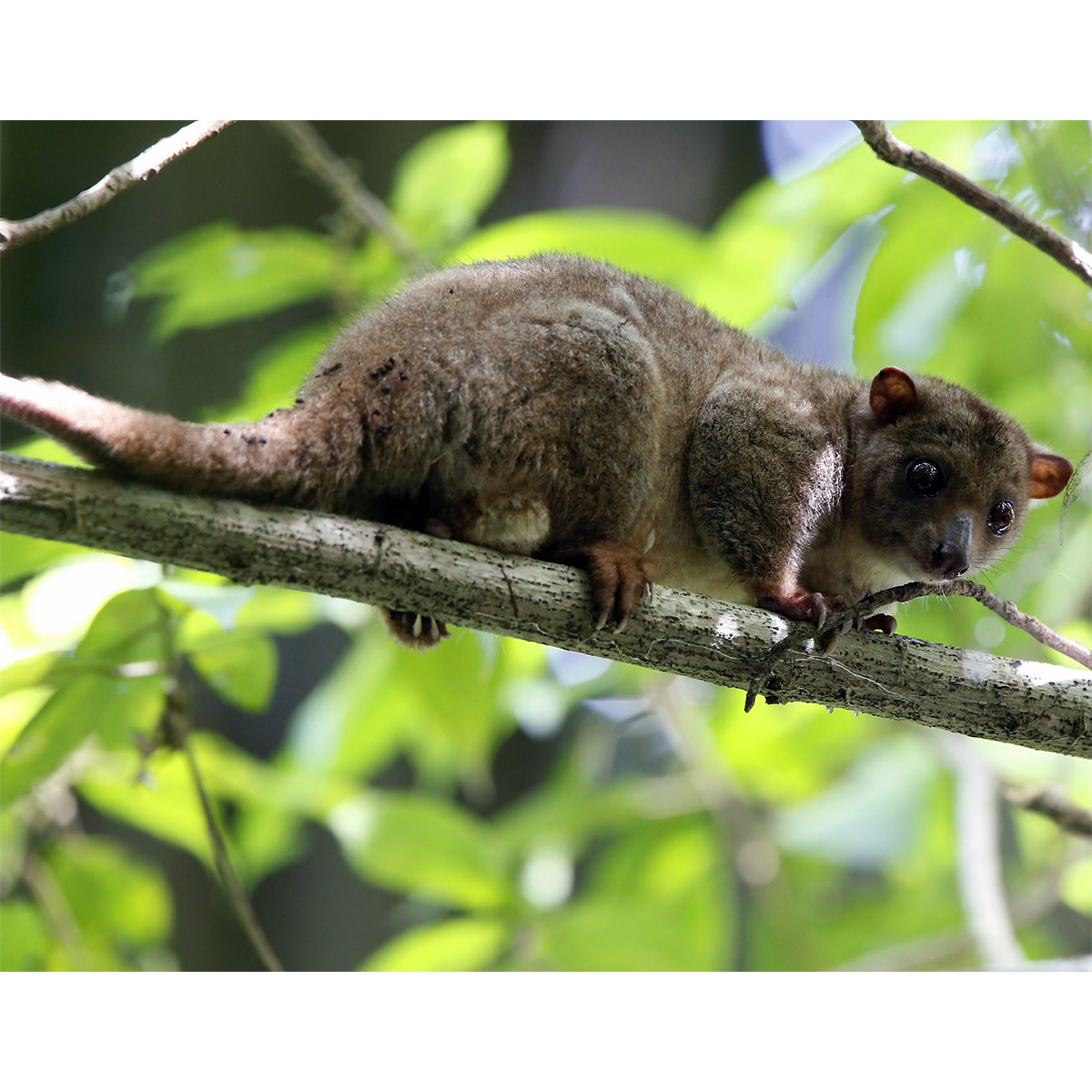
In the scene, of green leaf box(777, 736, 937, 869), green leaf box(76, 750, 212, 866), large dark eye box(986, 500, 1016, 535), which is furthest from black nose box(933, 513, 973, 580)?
green leaf box(76, 750, 212, 866)

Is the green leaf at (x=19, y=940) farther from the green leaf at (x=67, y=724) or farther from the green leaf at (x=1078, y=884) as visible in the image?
the green leaf at (x=1078, y=884)

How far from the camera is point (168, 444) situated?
2596 millimetres

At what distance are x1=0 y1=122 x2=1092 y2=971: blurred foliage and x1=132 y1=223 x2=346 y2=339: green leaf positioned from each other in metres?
0.01

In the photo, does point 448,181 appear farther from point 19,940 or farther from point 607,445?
point 19,940

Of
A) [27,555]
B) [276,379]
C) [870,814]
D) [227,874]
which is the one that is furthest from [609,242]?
[870,814]

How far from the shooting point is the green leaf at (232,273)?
13.4 ft

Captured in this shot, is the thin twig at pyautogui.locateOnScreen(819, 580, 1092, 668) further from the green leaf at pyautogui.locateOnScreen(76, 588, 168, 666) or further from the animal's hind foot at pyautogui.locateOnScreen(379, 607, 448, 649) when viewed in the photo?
the green leaf at pyautogui.locateOnScreen(76, 588, 168, 666)

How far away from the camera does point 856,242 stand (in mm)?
4715

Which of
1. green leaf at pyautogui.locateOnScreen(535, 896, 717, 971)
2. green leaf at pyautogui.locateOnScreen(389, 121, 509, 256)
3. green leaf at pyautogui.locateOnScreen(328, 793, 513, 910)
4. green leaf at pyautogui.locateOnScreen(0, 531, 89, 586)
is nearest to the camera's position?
green leaf at pyautogui.locateOnScreen(0, 531, 89, 586)

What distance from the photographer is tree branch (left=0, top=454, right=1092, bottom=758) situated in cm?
259

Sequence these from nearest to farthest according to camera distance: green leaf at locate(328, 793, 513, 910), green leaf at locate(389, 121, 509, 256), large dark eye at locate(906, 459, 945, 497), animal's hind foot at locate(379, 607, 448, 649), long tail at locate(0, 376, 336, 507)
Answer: long tail at locate(0, 376, 336, 507) → animal's hind foot at locate(379, 607, 448, 649) → large dark eye at locate(906, 459, 945, 497) → green leaf at locate(328, 793, 513, 910) → green leaf at locate(389, 121, 509, 256)

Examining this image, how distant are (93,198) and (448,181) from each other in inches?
78.5
